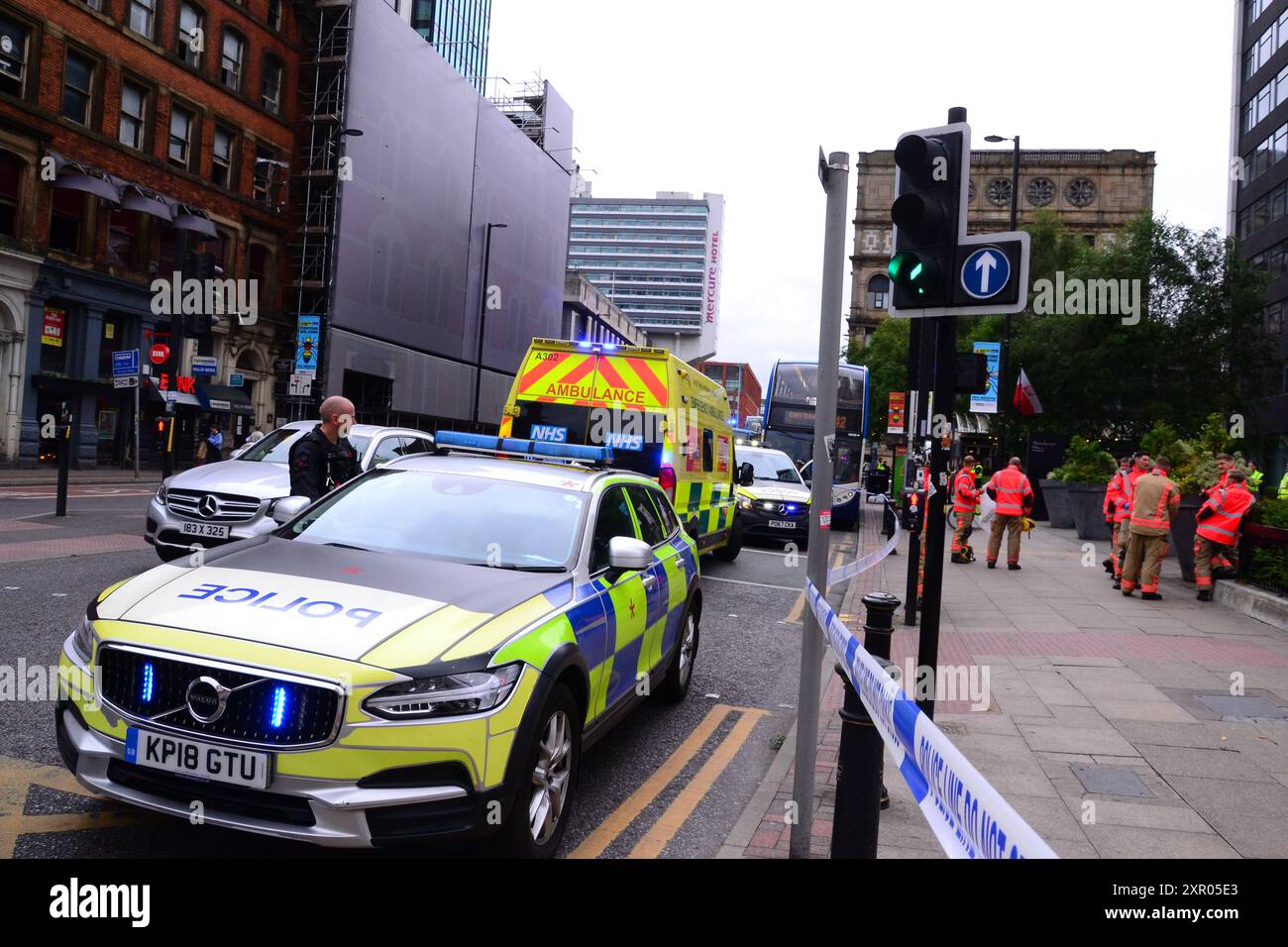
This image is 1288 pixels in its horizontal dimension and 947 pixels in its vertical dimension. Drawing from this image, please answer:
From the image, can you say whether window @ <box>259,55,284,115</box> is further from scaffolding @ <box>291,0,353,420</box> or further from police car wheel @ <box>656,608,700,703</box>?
police car wheel @ <box>656,608,700,703</box>

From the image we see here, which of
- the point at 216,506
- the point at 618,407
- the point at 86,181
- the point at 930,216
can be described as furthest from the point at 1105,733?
the point at 86,181

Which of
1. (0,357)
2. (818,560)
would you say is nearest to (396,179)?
(0,357)

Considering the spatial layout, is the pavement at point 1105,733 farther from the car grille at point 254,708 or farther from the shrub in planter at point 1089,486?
the shrub in planter at point 1089,486

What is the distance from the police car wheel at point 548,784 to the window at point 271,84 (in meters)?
37.1

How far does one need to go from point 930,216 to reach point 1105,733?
11.4 ft

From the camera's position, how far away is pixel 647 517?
19.8ft

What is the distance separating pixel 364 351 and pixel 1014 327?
25732 mm

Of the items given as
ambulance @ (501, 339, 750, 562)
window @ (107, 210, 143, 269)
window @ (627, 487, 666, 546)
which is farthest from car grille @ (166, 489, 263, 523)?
window @ (107, 210, 143, 269)

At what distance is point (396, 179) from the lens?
40.3 meters

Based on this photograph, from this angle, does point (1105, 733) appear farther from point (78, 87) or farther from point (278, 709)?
point (78, 87)

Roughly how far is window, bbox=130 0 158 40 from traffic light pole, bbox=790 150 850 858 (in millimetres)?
31575

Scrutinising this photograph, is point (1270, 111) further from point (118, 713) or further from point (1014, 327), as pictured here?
point (118, 713)

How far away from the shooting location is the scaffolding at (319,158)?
36.7 meters

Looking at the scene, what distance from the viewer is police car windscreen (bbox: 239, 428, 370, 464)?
34.8 feet
